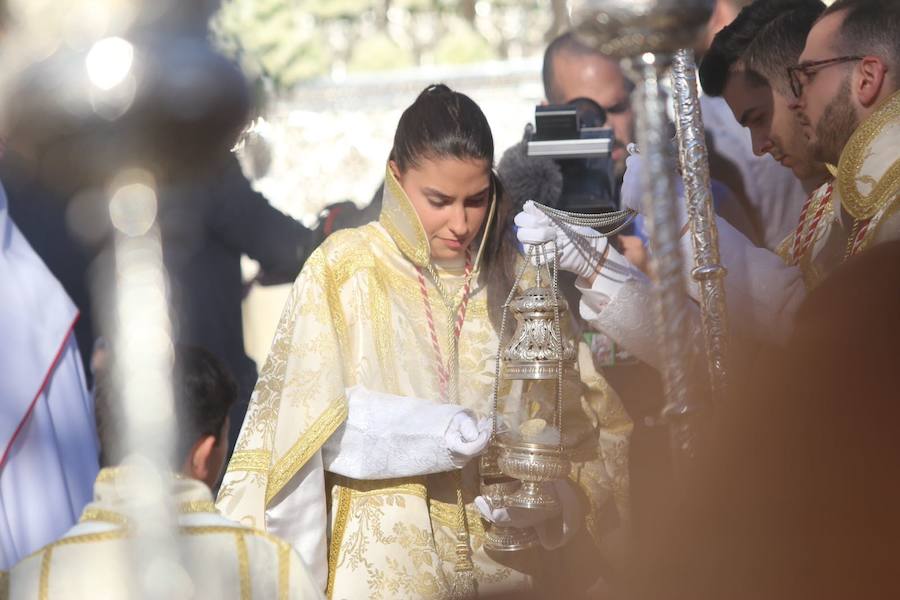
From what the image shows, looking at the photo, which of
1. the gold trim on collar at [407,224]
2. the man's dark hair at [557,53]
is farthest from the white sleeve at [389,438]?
the man's dark hair at [557,53]

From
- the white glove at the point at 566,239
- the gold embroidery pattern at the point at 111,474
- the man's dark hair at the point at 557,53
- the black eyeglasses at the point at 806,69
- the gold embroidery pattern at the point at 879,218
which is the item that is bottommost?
the gold embroidery pattern at the point at 111,474

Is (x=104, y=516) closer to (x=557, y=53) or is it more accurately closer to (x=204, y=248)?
(x=204, y=248)

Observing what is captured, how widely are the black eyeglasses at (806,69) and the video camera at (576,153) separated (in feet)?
1.74

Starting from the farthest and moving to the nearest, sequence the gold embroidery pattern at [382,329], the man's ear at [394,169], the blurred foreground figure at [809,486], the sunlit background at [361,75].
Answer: the sunlit background at [361,75]
the man's ear at [394,169]
the gold embroidery pattern at [382,329]
the blurred foreground figure at [809,486]

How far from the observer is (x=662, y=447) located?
3.91 m

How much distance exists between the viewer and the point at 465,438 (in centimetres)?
289

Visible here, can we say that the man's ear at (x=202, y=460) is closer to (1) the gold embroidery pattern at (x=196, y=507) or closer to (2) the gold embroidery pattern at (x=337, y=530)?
(1) the gold embroidery pattern at (x=196, y=507)

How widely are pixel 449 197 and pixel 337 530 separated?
84 centimetres

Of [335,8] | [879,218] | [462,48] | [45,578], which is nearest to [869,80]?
[879,218]

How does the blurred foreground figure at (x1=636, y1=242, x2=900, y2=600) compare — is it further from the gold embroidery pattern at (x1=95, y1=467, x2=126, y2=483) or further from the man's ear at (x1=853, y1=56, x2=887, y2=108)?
the man's ear at (x1=853, y1=56, x2=887, y2=108)

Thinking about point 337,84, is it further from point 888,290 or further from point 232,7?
point 888,290

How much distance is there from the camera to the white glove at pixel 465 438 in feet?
9.44

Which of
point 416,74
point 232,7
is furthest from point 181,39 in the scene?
point 416,74

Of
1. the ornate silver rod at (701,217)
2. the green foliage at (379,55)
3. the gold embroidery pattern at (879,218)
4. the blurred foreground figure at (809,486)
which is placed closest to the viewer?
the blurred foreground figure at (809,486)
